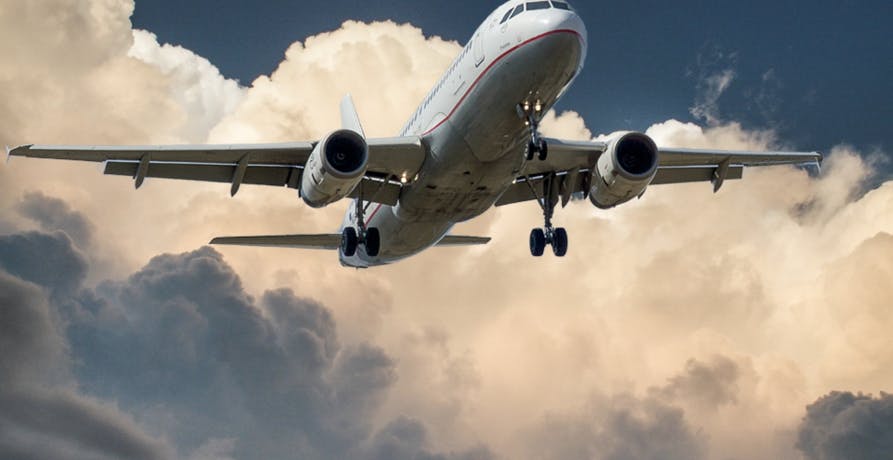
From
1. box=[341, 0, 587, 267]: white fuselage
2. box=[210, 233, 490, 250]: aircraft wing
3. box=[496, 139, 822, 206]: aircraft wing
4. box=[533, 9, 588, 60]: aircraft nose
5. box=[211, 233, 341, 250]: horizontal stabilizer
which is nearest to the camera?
box=[533, 9, 588, 60]: aircraft nose

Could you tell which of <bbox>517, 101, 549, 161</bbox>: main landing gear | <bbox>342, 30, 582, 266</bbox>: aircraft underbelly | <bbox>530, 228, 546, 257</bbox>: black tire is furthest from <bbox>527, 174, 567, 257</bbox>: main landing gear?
<bbox>517, 101, 549, 161</bbox>: main landing gear

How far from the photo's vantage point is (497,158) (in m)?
26.0

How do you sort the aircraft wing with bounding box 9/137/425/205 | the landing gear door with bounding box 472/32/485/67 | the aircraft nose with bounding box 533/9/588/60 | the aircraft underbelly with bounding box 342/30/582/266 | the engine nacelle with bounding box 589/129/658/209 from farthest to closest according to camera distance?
the engine nacelle with bounding box 589/129/658/209 → the aircraft wing with bounding box 9/137/425/205 → the landing gear door with bounding box 472/32/485/67 → the aircraft underbelly with bounding box 342/30/582/266 → the aircraft nose with bounding box 533/9/588/60

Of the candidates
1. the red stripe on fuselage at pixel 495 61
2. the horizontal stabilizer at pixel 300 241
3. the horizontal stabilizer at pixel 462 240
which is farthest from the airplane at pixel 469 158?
the horizontal stabilizer at pixel 462 240

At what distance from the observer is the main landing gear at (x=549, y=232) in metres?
31.3

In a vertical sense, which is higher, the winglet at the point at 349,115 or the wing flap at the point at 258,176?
the winglet at the point at 349,115

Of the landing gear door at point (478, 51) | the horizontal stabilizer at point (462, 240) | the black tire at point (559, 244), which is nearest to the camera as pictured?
the landing gear door at point (478, 51)

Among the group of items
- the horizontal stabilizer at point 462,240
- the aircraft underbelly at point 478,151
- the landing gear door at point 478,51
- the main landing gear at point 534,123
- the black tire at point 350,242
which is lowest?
the main landing gear at point 534,123

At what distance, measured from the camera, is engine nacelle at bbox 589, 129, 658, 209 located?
90.8 ft

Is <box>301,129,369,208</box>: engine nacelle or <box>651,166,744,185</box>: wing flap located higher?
<box>651,166,744,185</box>: wing flap

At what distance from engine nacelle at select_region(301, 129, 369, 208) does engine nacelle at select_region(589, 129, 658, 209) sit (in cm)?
716

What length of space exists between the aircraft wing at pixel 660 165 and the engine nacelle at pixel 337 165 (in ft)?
19.0

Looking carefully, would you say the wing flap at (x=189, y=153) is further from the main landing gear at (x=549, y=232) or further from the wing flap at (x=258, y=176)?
the main landing gear at (x=549, y=232)

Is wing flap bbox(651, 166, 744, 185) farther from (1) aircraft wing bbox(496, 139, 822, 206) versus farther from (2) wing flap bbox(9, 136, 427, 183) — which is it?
(2) wing flap bbox(9, 136, 427, 183)
